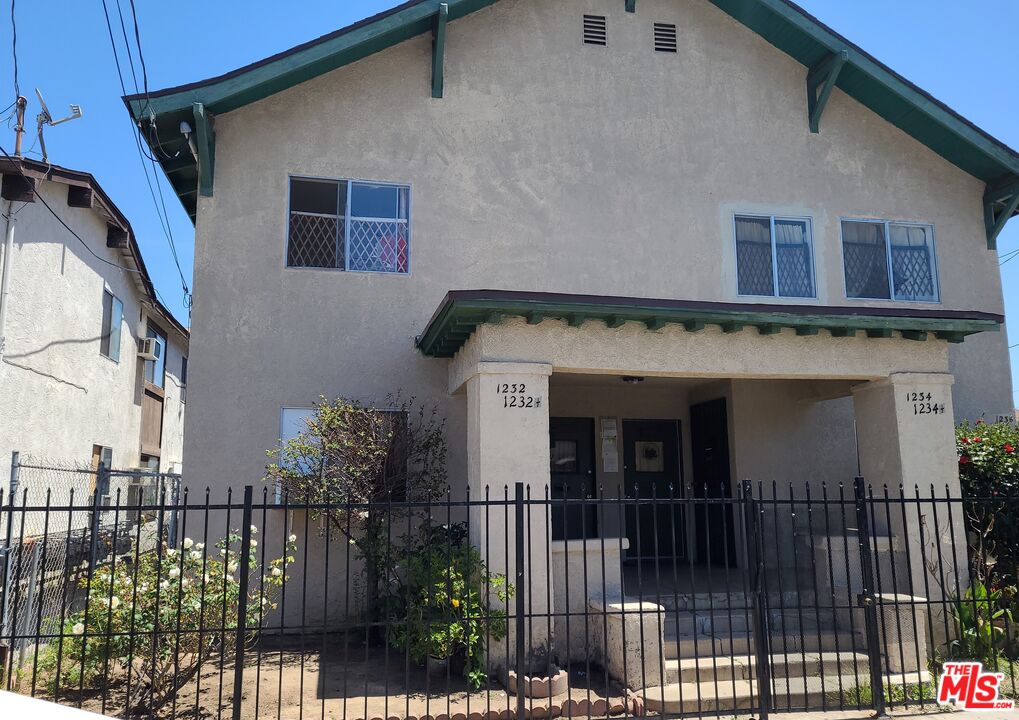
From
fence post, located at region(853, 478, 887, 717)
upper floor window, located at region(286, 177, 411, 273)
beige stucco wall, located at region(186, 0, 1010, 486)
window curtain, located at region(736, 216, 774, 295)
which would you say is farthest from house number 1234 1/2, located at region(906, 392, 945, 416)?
upper floor window, located at region(286, 177, 411, 273)

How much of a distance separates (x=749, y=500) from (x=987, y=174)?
8.85m

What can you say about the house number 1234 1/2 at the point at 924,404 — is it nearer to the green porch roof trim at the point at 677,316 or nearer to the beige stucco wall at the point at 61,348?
the green porch roof trim at the point at 677,316

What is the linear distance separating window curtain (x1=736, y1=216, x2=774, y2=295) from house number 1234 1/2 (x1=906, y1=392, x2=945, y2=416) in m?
2.94

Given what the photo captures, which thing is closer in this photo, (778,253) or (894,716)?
(894,716)

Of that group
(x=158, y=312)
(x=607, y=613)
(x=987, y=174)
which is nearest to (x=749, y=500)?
(x=607, y=613)

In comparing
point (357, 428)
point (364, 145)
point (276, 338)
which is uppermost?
point (364, 145)

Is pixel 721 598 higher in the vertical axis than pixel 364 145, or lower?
lower

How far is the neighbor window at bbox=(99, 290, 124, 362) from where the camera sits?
619 inches

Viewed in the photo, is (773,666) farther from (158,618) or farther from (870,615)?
(158,618)

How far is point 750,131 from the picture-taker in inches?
483

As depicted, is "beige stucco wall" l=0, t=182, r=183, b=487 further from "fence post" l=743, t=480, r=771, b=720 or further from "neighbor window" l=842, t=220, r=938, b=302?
"neighbor window" l=842, t=220, r=938, b=302

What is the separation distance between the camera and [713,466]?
1254 cm

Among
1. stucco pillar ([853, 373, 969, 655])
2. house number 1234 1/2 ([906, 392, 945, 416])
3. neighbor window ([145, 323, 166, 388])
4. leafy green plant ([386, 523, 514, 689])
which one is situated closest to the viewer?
leafy green plant ([386, 523, 514, 689])

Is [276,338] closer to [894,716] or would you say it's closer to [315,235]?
[315,235]
